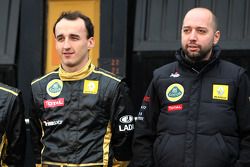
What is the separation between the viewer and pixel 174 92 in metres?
4.16

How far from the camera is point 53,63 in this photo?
633 cm

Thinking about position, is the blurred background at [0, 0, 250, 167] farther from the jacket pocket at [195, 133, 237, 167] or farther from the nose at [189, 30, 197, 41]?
the jacket pocket at [195, 133, 237, 167]

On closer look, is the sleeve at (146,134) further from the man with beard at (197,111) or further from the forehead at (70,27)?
the forehead at (70,27)

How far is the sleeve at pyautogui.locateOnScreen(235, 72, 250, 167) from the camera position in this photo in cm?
395

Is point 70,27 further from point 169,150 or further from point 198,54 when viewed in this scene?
point 169,150

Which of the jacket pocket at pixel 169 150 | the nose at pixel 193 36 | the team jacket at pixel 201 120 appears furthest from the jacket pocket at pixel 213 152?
the nose at pixel 193 36

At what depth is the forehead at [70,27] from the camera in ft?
14.0

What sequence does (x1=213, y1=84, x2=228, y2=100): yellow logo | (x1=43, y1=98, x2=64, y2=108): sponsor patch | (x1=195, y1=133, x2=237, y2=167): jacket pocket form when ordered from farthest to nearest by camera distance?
(x1=43, y1=98, x2=64, y2=108): sponsor patch → (x1=213, y1=84, x2=228, y2=100): yellow logo → (x1=195, y1=133, x2=237, y2=167): jacket pocket

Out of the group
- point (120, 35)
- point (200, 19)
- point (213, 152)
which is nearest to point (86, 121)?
point (213, 152)

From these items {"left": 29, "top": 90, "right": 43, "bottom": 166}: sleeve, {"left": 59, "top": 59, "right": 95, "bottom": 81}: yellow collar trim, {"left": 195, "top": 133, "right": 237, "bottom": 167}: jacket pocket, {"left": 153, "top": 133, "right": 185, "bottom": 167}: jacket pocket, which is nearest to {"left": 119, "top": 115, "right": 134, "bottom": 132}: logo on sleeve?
{"left": 153, "top": 133, "right": 185, "bottom": 167}: jacket pocket

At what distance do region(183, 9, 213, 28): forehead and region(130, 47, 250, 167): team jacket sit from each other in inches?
9.4

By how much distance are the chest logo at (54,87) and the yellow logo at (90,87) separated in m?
0.21

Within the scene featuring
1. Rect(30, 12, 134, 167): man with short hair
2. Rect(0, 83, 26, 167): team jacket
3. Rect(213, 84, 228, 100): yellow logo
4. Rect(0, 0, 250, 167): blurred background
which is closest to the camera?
Rect(213, 84, 228, 100): yellow logo

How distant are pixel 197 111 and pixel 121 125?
62 centimetres
